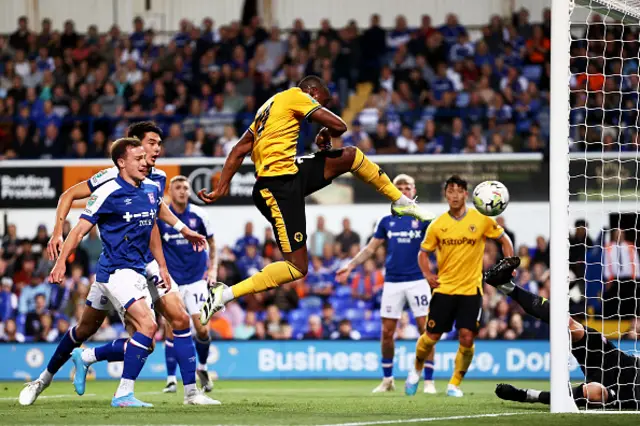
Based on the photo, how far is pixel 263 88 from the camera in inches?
832

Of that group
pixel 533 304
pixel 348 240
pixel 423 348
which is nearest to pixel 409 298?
pixel 423 348

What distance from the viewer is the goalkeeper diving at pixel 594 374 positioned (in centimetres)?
805

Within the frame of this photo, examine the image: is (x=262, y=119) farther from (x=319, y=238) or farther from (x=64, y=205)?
(x=319, y=238)

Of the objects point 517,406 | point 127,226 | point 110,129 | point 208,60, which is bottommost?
point 517,406

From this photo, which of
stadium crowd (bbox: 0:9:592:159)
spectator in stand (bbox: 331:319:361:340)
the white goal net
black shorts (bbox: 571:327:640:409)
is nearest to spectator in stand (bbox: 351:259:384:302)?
spectator in stand (bbox: 331:319:361:340)

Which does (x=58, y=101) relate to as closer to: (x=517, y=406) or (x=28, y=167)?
(x=28, y=167)

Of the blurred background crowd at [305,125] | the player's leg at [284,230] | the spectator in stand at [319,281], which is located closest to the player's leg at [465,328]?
the player's leg at [284,230]

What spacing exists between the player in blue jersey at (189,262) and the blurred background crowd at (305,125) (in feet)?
17.8

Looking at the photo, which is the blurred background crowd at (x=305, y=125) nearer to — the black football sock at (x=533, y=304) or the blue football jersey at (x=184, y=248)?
the blue football jersey at (x=184, y=248)

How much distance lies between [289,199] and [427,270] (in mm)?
3475

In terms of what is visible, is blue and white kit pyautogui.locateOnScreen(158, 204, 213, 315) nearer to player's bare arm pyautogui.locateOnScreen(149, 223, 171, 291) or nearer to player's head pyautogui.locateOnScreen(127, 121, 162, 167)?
player's bare arm pyautogui.locateOnScreen(149, 223, 171, 291)

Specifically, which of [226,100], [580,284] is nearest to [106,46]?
[226,100]

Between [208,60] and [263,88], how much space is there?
1.71 meters

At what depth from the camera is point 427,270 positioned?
11.3 m
